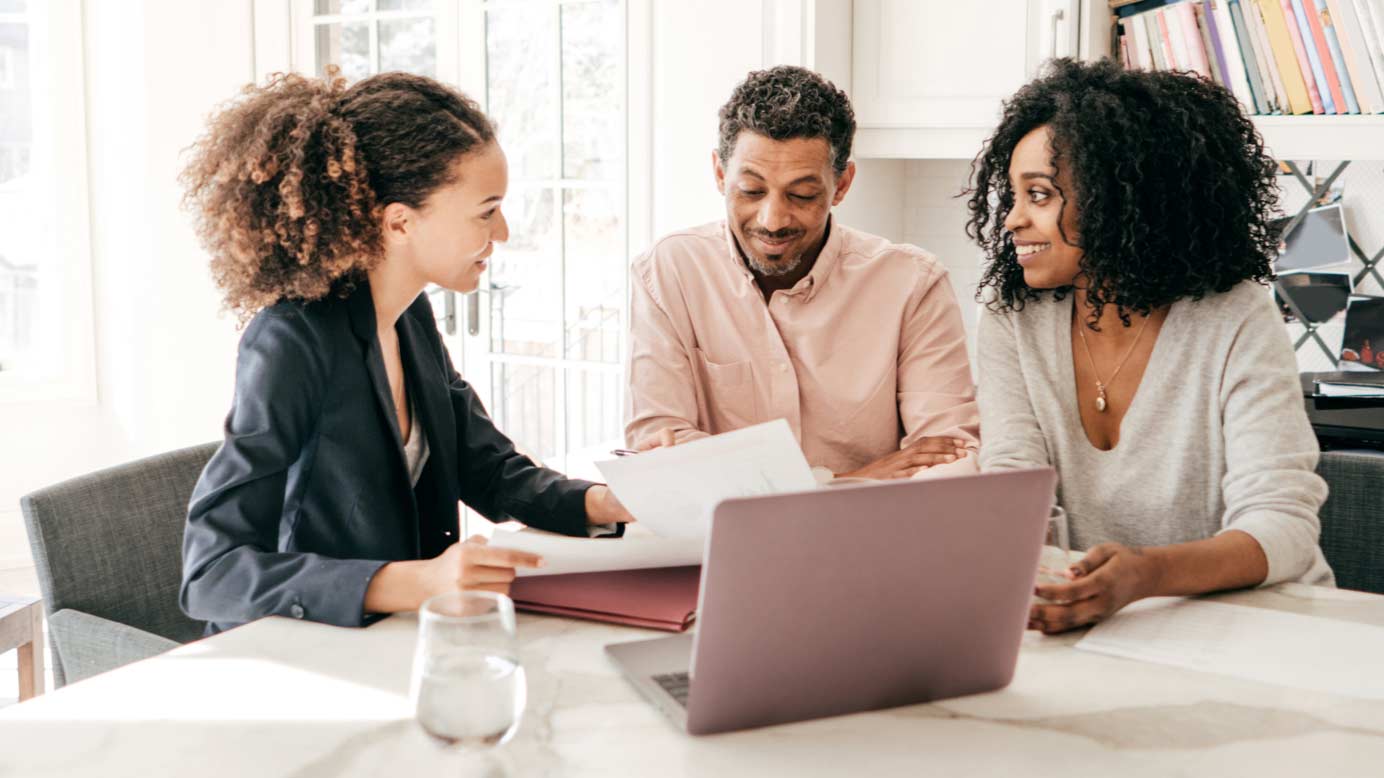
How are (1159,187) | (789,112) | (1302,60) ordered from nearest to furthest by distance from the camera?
(1159,187) → (789,112) → (1302,60)

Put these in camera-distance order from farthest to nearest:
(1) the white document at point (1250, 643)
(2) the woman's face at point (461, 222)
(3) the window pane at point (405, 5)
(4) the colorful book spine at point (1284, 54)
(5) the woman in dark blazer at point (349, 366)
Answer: (3) the window pane at point (405, 5) < (4) the colorful book spine at point (1284, 54) < (2) the woman's face at point (461, 222) < (5) the woman in dark blazer at point (349, 366) < (1) the white document at point (1250, 643)

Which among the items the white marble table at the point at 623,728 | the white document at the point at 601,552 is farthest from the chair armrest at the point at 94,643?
the white document at the point at 601,552

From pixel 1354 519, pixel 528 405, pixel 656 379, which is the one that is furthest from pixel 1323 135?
pixel 528 405

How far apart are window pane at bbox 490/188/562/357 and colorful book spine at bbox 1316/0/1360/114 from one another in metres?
1.98

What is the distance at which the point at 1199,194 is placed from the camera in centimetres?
175

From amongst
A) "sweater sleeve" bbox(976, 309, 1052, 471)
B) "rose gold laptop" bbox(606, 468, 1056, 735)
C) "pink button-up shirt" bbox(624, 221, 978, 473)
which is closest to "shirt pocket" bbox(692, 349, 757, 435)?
"pink button-up shirt" bbox(624, 221, 978, 473)

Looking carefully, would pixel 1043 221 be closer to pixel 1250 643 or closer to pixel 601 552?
pixel 1250 643

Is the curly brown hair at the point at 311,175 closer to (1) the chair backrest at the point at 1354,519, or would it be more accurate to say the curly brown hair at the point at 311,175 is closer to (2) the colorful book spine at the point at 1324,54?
(1) the chair backrest at the point at 1354,519

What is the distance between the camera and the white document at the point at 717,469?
1182 millimetres

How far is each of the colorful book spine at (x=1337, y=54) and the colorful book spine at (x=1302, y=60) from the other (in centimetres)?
4

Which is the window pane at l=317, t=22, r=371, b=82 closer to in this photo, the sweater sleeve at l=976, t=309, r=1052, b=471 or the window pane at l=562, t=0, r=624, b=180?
the window pane at l=562, t=0, r=624, b=180

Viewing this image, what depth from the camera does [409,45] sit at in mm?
3865

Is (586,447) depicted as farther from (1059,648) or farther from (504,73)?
(1059,648)

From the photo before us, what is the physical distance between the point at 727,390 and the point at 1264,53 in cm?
140
